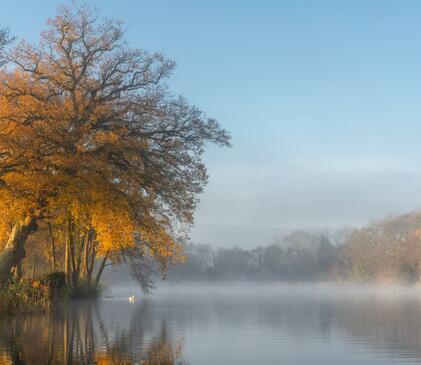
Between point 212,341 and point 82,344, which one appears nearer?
point 82,344

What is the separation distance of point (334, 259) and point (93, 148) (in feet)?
288

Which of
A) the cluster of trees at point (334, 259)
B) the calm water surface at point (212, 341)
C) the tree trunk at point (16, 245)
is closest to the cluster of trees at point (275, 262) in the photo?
the cluster of trees at point (334, 259)

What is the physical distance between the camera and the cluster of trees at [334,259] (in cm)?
9650

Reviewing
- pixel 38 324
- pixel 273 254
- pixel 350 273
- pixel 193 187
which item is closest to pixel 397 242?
pixel 350 273

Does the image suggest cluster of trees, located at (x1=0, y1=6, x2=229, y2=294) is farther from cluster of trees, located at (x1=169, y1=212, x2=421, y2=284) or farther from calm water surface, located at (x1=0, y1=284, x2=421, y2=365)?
cluster of trees, located at (x1=169, y1=212, x2=421, y2=284)

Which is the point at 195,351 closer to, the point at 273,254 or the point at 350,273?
the point at 350,273

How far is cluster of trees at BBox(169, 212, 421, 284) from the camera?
96.5 m

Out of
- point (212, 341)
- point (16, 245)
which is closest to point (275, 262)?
point (16, 245)

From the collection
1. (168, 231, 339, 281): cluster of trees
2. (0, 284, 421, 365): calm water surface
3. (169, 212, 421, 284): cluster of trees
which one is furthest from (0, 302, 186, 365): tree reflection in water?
(168, 231, 339, 281): cluster of trees

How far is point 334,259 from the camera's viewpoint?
108750 millimetres

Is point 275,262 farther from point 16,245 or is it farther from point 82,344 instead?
point 82,344

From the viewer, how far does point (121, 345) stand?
50.1 feet

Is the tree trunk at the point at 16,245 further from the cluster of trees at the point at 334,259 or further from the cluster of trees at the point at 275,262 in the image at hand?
the cluster of trees at the point at 275,262

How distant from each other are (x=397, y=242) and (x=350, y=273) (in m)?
9.46
